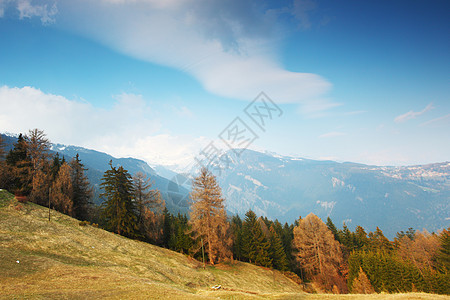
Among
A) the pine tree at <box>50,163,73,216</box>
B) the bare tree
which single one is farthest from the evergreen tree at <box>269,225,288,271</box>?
the pine tree at <box>50,163,73,216</box>

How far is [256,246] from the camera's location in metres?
56.7

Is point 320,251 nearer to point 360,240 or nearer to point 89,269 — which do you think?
point 360,240

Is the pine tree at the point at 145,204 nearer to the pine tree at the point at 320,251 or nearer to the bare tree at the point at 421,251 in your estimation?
the pine tree at the point at 320,251

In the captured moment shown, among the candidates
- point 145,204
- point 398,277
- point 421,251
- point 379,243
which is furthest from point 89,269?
point 421,251

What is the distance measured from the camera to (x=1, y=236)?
24.0 meters

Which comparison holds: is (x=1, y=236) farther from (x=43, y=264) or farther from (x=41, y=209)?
(x=41, y=209)

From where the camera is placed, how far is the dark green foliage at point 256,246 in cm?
5550

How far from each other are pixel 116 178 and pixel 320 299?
44.1m

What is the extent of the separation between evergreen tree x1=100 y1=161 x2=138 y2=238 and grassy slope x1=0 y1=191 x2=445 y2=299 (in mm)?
6617

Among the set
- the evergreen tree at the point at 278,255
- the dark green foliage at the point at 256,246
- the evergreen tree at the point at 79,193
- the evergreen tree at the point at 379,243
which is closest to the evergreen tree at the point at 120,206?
the evergreen tree at the point at 79,193

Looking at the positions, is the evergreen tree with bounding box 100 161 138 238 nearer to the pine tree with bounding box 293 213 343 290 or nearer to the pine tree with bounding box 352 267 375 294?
the pine tree with bounding box 293 213 343 290

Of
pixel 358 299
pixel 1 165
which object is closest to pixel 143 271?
pixel 358 299

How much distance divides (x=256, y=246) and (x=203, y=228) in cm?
2426

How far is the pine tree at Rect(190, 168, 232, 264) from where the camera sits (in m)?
39.7
